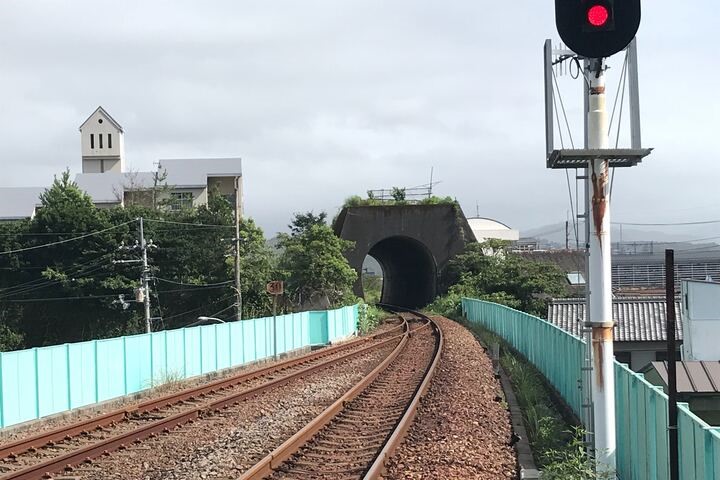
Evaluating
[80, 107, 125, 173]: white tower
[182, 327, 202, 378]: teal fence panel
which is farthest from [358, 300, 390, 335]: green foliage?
[80, 107, 125, 173]: white tower

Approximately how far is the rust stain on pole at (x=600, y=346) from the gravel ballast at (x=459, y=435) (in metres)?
2.27

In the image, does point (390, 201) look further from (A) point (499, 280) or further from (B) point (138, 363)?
(B) point (138, 363)

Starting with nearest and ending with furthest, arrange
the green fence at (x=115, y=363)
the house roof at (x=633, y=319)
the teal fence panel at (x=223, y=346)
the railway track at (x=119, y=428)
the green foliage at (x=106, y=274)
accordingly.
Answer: the railway track at (x=119, y=428)
the green fence at (x=115, y=363)
the teal fence panel at (x=223, y=346)
the house roof at (x=633, y=319)
the green foliage at (x=106, y=274)

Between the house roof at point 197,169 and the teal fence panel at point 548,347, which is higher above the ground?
the house roof at point 197,169

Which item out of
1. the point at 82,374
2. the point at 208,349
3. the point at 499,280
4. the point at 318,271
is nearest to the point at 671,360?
the point at 82,374

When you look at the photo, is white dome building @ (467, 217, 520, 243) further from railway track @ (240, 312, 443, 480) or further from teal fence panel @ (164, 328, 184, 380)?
railway track @ (240, 312, 443, 480)

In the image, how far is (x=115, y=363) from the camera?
1486 centimetres

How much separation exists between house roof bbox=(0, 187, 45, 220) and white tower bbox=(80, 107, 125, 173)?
946 centimetres

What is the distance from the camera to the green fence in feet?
40.3

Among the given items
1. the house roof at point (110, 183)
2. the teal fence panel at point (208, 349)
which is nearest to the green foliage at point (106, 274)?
the house roof at point (110, 183)

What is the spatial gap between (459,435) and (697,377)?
3.27 meters

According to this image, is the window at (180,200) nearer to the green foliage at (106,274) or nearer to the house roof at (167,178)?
the house roof at (167,178)

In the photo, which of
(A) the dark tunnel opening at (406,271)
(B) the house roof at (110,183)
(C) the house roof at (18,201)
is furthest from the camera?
(B) the house roof at (110,183)

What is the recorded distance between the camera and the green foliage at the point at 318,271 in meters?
36.5
